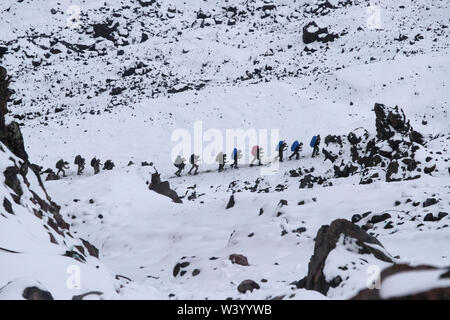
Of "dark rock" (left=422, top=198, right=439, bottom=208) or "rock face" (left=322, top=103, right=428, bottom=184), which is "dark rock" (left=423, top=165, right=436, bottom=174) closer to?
"rock face" (left=322, top=103, right=428, bottom=184)

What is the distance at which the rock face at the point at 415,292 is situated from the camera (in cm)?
372

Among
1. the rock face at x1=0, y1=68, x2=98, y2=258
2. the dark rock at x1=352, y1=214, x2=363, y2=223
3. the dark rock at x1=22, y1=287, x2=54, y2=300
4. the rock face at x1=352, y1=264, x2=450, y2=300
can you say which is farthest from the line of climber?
the dark rock at x1=22, y1=287, x2=54, y2=300

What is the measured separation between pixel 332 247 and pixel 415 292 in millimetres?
2507

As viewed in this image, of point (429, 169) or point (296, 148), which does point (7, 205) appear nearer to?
point (429, 169)

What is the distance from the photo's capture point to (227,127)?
107ft

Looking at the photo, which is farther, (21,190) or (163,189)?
(163,189)

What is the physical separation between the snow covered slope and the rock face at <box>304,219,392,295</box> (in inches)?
5.5

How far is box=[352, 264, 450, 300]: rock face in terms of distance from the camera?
3.72 m

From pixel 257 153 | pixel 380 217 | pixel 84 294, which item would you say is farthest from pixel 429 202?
pixel 257 153

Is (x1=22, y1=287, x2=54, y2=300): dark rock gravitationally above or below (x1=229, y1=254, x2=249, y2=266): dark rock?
above

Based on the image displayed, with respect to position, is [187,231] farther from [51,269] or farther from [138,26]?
[138,26]

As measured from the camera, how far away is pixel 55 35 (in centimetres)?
6103
